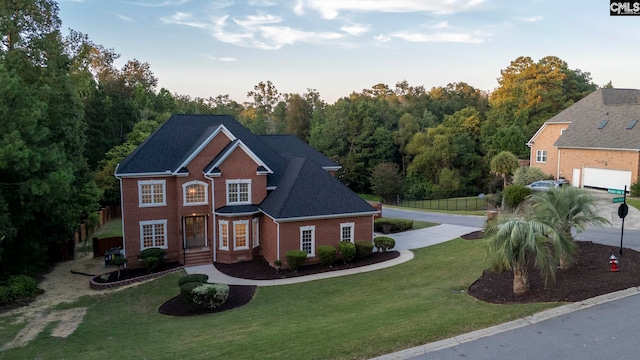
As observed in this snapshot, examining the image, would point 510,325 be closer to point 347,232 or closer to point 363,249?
point 363,249

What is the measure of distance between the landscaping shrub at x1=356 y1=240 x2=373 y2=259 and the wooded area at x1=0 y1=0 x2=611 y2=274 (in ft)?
45.7

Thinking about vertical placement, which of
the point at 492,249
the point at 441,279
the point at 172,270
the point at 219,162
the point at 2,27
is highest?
the point at 2,27

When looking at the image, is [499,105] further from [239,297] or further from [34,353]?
[34,353]

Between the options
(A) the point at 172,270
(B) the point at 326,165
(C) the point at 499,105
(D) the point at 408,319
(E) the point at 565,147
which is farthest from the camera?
(C) the point at 499,105

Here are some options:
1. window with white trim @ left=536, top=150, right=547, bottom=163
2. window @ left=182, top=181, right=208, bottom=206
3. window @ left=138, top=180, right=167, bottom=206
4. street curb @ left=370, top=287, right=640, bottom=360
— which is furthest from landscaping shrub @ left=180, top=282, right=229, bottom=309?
window with white trim @ left=536, top=150, right=547, bottom=163

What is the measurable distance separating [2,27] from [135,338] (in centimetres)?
1707

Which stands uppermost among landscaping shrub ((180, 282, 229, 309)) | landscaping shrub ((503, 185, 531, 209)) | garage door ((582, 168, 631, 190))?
garage door ((582, 168, 631, 190))

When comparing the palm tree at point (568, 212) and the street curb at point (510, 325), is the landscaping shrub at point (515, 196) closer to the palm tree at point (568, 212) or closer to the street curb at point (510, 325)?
the palm tree at point (568, 212)

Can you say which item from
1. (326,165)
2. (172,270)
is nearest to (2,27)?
(172,270)

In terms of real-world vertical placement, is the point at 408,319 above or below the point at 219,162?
below

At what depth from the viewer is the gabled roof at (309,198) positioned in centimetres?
2225

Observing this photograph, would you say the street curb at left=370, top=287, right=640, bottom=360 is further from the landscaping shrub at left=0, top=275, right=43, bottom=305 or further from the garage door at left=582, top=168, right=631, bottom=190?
the garage door at left=582, top=168, right=631, bottom=190

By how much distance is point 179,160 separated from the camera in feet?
82.0
